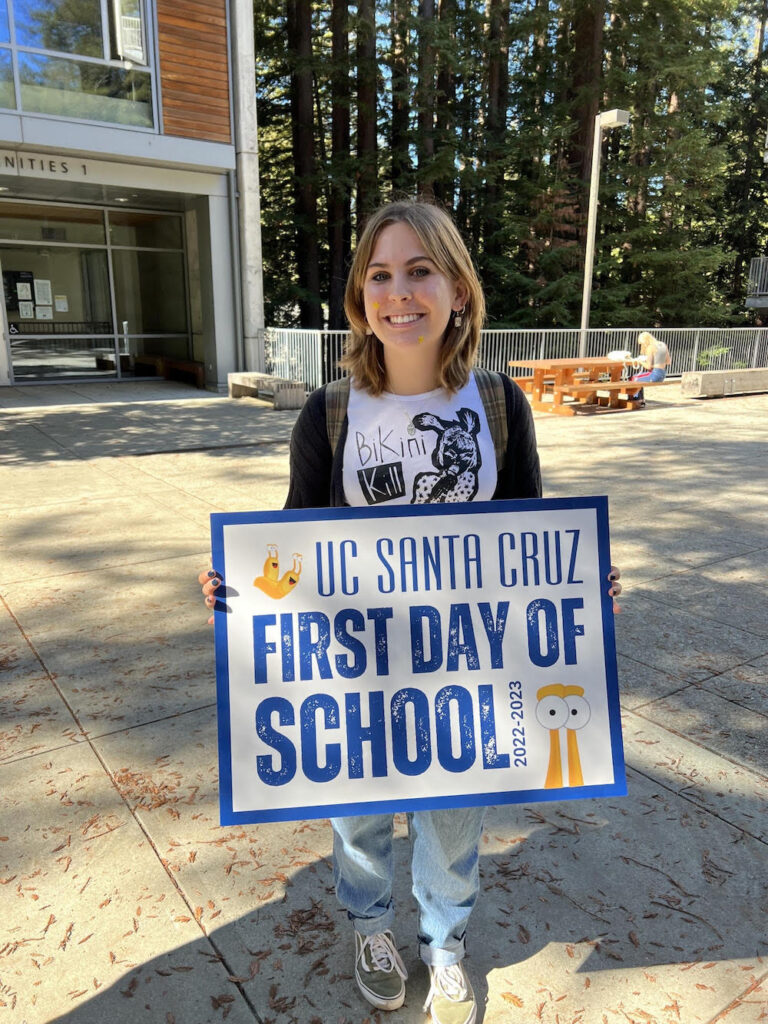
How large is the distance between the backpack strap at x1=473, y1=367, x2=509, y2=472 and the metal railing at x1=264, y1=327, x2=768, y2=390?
451 inches

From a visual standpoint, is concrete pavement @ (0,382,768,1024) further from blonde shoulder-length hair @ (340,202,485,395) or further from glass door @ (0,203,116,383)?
glass door @ (0,203,116,383)

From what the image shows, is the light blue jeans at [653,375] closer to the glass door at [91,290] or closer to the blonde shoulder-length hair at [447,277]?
the glass door at [91,290]

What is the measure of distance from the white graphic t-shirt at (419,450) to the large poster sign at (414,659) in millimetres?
106

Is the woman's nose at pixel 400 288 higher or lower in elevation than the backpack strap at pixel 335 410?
higher

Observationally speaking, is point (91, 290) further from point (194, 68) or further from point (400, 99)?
point (400, 99)

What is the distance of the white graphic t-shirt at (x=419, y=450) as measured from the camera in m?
1.89

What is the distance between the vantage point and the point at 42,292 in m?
16.3

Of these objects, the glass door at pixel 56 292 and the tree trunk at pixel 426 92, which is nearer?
the glass door at pixel 56 292

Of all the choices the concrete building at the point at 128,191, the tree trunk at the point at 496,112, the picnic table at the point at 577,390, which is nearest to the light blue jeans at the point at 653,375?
the picnic table at the point at 577,390

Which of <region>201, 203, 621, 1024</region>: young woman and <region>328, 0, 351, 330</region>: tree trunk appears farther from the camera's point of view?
<region>328, 0, 351, 330</region>: tree trunk

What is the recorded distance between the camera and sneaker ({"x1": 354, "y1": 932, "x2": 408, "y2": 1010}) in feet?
6.36

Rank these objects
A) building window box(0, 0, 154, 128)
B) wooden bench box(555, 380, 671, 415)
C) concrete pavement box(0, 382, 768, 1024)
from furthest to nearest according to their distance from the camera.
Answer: wooden bench box(555, 380, 671, 415) < building window box(0, 0, 154, 128) < concrete pavement box(0, 382, 768, 1024)

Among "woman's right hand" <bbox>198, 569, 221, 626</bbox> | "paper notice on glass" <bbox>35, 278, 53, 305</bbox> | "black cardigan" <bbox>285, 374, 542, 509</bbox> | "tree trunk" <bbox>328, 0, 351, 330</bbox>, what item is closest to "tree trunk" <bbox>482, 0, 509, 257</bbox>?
"tree trunk" <bbox>328, 0, 351, 330</bbox>

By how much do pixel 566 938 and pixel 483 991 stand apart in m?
0.31
